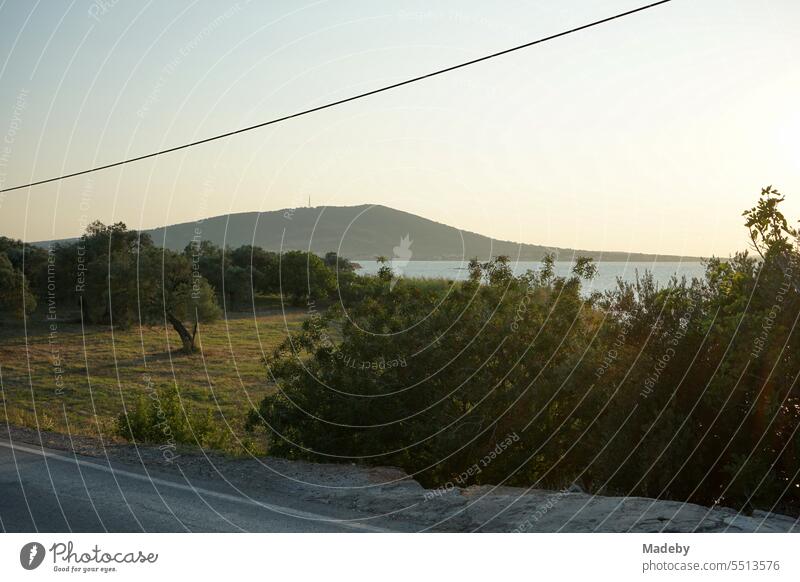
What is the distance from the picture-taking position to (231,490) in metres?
8.18

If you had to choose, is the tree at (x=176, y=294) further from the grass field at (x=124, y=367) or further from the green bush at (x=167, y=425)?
the green bush at (x=167, y=425)

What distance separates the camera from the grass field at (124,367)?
91.6ft

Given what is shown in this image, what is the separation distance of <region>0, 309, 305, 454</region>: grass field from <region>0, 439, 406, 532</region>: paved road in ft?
43.4

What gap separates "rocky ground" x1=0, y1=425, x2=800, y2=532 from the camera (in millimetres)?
6629

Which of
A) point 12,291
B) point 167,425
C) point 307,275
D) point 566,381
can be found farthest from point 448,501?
point 12,291

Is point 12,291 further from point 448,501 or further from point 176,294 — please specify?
point 448,501

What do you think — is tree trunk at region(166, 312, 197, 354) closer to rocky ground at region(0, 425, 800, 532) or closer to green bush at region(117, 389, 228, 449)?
green bush at region(117, 389, 228, 449)

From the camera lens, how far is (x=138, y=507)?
7.41m

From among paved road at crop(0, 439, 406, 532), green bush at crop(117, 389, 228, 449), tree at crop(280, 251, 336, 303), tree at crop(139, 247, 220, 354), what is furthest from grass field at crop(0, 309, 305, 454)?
paved road at crop(0, 439, 406, 532)

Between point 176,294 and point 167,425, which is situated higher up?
point 176,294

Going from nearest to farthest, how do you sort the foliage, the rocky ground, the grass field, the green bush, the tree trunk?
the rocky ground → the foliage → the green bush → the grass field → the tree trunk

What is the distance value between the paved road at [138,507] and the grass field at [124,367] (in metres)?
13.2

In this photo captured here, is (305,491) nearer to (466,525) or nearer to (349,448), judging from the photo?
(466,525)

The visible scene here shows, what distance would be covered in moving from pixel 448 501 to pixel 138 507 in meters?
3.10
